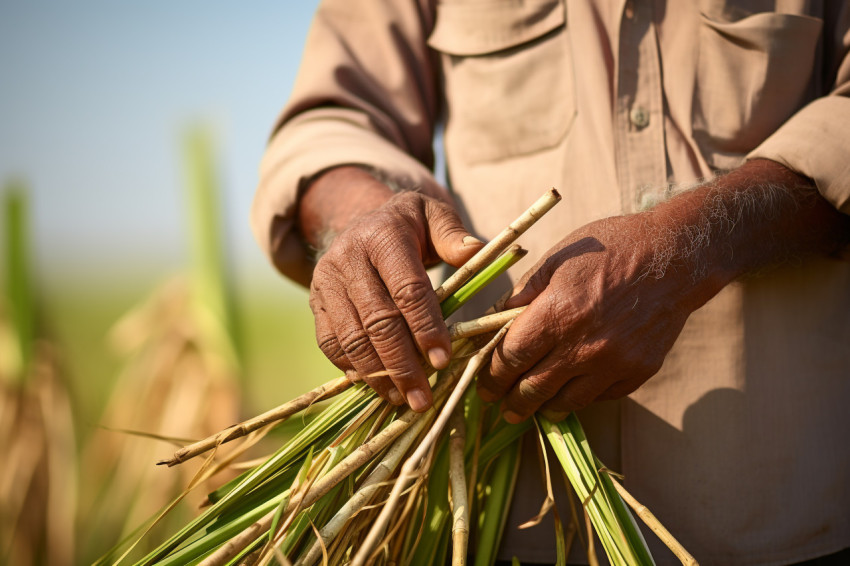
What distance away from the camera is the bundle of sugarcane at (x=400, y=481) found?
812 millimetres

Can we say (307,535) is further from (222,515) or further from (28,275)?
(28,275)

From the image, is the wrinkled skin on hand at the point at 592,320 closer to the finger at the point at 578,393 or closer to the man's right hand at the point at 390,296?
the finger at the point at 578,393

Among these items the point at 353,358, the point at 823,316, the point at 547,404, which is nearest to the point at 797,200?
the point at 823,316

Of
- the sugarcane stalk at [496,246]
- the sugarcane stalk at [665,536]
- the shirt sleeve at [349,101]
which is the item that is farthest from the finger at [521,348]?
the shirt sleeve at [349,101]

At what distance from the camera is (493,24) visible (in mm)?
1205

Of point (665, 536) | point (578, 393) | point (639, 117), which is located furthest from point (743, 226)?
point (665, 536)

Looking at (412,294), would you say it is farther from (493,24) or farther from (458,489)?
(493,24)

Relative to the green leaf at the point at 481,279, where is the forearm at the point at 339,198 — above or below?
above

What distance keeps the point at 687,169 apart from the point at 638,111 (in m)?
0.14

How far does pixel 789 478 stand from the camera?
1.00 m

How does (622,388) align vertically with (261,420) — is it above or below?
below

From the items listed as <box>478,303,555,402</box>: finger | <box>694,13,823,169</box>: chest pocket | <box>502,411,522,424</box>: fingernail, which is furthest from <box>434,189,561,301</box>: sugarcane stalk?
<box>694,13,823,169</box>: chest pocket

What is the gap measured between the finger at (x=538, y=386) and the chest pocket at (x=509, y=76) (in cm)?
48

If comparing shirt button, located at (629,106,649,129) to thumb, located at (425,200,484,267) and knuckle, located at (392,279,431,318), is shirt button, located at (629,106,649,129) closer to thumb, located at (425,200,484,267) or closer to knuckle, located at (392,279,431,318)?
thumb, located at (425,200,484,267)
